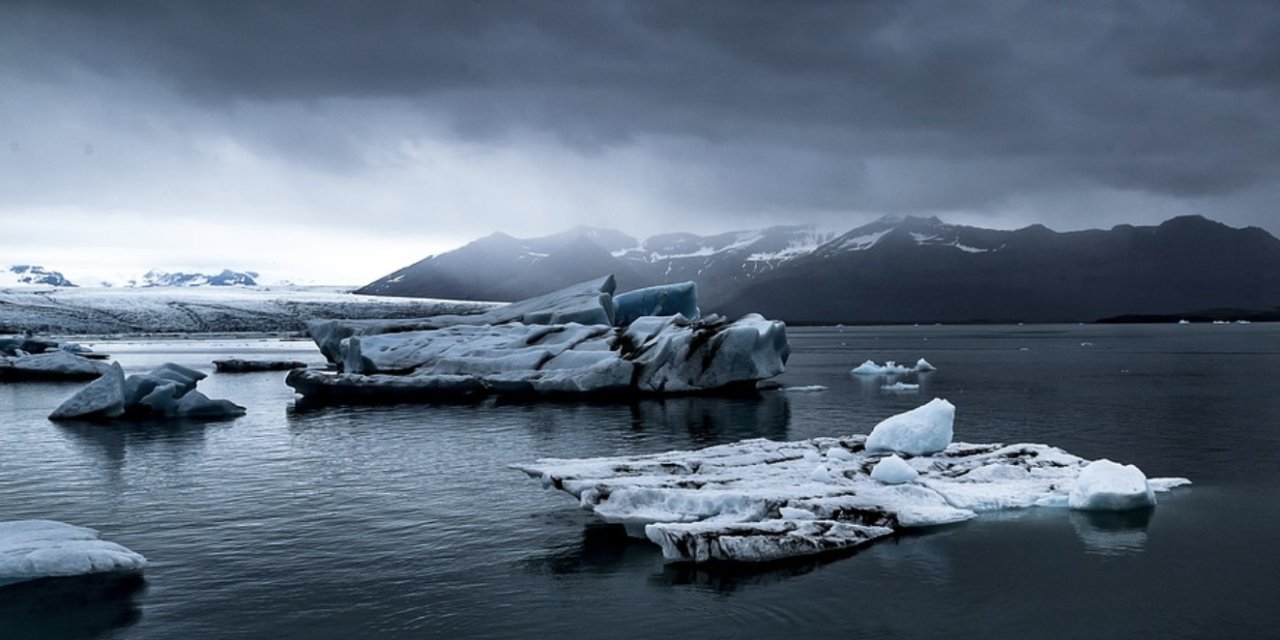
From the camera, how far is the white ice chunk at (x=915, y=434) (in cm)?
1814

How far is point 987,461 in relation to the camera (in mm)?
17656

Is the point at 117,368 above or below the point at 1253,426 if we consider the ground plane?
above

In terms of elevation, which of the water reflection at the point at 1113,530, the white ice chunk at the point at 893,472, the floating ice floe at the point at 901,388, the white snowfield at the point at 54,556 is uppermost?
the white ice chunk at the point at 893,472

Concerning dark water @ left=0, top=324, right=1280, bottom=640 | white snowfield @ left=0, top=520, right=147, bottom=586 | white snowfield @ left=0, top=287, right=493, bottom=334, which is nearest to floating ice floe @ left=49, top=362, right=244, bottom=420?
dark water @ left=0, top=324, right=1280, bottom=640

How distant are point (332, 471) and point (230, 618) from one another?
33.8ft

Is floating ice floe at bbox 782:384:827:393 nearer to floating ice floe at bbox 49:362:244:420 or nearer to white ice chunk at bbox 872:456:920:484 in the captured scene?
floating ice floe at bbox 49:362:244:420

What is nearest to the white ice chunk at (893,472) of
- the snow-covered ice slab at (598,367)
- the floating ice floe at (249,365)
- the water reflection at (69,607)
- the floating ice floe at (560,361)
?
the water reflection at (69,607)

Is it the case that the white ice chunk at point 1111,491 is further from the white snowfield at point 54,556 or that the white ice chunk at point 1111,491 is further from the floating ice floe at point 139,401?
the floating ice floe at point 139,401

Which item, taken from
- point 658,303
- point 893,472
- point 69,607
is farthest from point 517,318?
point 69,607

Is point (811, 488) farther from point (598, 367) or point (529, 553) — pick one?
point (598, 367)

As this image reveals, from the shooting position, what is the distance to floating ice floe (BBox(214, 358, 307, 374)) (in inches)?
2318

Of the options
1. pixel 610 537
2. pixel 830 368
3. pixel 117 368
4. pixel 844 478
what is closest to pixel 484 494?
pixel 610 537

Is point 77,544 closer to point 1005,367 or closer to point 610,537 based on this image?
point 610,537

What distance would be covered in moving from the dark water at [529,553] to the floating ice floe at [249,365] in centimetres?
3334
